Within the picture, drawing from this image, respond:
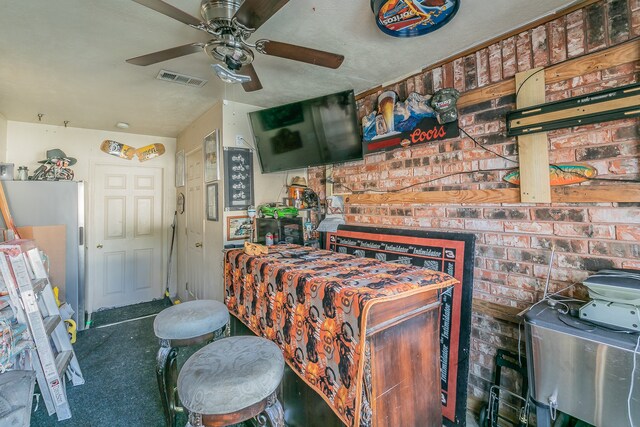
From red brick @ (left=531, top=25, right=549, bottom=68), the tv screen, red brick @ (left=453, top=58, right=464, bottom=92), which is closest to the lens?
red brick @ (left=531, top=25, right=549, bottom=68)

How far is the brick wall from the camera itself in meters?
1.41

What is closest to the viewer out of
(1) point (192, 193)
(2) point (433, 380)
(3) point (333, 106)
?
(2) point (433, 380)

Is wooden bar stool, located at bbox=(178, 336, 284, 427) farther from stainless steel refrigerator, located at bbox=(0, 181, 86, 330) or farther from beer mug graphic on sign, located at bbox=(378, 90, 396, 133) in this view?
stainless steel refrigerator, located at bbox=(0, 181, 86, 330)

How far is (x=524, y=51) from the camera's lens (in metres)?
1.72

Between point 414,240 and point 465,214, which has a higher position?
point 465,214

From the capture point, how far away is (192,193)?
3896 millimetres

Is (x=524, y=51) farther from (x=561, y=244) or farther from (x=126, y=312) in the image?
(x=126, y=312)

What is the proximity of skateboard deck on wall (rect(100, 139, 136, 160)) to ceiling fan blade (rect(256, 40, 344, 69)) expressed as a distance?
145 inches

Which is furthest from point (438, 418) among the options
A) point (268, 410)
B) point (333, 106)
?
point (333, 106)

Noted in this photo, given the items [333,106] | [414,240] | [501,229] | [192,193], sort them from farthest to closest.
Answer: [192,193]
[333,106]
[414,240]
[501,229]

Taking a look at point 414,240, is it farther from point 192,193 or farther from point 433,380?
point 192,193

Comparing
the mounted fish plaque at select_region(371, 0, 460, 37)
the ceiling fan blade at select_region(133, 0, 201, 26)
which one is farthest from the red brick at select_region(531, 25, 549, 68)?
the ceiling fan blade at select_region(133, 0, 201, 26)

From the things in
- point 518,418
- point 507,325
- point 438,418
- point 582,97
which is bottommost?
point 518,418

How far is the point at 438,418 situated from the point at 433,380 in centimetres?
22
